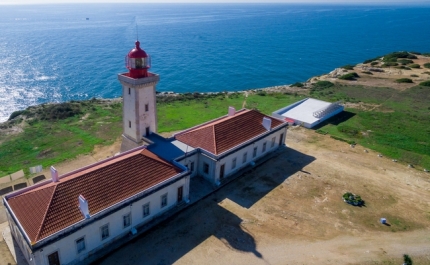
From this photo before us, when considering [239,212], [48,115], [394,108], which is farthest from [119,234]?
[394,108]

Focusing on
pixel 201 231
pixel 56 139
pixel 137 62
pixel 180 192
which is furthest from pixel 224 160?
pixel 56 139

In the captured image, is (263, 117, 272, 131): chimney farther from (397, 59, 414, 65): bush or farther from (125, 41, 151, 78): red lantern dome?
(397, 59, 414, 65): bush

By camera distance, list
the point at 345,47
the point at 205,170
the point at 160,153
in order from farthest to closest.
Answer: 1. the point at 345,47
2. the point at 205,170
3. the point at 160,153

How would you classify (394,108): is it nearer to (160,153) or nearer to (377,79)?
(377,79)

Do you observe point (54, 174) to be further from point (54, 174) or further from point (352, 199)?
point (352, 199)

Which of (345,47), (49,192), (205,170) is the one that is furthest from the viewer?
(345,47)

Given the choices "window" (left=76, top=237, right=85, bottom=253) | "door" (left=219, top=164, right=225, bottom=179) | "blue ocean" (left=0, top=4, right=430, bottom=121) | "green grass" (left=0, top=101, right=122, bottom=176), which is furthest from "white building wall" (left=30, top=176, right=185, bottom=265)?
"blue ocean" (left=0, top=4, right=430, bottom=121)
